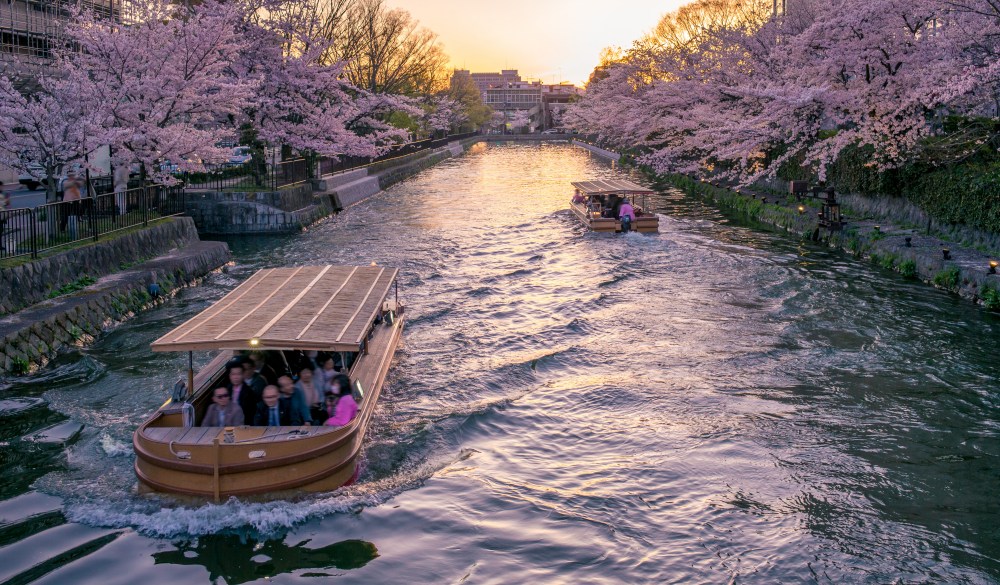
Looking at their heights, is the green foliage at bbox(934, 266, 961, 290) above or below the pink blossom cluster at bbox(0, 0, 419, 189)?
below

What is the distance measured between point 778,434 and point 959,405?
3284 millimetres

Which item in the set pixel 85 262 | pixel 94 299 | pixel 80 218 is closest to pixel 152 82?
pixel 80 218

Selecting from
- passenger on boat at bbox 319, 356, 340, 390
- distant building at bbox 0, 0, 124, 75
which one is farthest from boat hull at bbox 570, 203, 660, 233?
distant building at bbox 0, 0, 124, 75

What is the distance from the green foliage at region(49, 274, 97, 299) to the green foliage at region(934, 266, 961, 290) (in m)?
19.6

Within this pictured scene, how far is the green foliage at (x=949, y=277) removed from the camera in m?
19.3

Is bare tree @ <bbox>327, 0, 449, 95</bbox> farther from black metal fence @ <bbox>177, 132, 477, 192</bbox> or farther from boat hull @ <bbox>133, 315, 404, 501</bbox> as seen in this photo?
boat hull @ <bbox>133, 315, 404, 501</bbox>

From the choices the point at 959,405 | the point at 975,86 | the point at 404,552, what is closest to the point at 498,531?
the point at 404,552

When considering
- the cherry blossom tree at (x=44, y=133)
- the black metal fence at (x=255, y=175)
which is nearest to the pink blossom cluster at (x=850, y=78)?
the black metal fence at (x=255, y=175)

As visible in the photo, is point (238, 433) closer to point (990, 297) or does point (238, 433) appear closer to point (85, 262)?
point (85, 262)

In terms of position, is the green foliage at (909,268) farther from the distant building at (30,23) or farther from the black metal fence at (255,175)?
the distant building at (30,23)

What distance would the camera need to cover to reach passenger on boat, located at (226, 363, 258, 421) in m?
10.6

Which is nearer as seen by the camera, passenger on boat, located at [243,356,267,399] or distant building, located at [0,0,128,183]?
passenger on boat, located at [243,356,267,399]

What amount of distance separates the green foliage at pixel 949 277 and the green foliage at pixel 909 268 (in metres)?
1.14

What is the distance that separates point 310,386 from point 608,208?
73.1 ft
